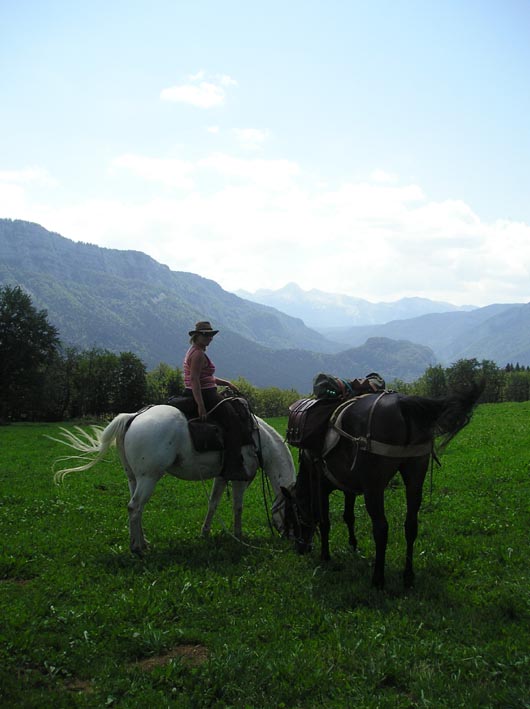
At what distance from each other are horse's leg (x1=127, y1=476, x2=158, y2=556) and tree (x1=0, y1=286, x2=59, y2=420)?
52.0 metres

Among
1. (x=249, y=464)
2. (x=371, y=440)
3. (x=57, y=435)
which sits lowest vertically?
(x=57, y=435)

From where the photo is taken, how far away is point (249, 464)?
10539mm

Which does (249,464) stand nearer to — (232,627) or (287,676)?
(232,627)

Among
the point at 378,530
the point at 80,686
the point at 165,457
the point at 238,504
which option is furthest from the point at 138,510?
the point at 378,530

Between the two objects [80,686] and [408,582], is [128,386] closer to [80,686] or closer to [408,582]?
[408,582]

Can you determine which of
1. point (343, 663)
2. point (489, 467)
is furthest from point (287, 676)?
point (489, 467)

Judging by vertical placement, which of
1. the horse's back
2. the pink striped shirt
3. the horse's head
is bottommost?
the horse's head

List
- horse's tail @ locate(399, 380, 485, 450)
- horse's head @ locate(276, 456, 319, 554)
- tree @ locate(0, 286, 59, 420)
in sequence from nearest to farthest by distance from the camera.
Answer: horse's tail @ locate(399, 380, 485, 450)
horse's head @ locate(276, 456, 319, 554)
tree @ locate(0, 286, 59, 420)

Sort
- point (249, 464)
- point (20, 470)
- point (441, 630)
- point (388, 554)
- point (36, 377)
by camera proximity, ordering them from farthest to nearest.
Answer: point (36, 377) < point (20, 470) < point (249, 464) < point (388, 554) < point (441, 630)

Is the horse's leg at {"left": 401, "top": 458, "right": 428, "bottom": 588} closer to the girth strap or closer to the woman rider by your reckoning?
A: the girth strap

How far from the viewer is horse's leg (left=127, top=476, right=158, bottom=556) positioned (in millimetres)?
9398

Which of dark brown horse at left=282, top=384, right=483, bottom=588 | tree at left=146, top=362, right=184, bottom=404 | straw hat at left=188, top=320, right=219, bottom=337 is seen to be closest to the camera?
dark brown horse at left=282, top=384, right=483, bottom=588

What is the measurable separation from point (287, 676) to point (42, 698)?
2382mm

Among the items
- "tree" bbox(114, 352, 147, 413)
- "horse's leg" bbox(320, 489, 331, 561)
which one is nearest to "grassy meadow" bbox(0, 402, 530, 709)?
"horse's leg" bbox(320, 489, 331, 561)
